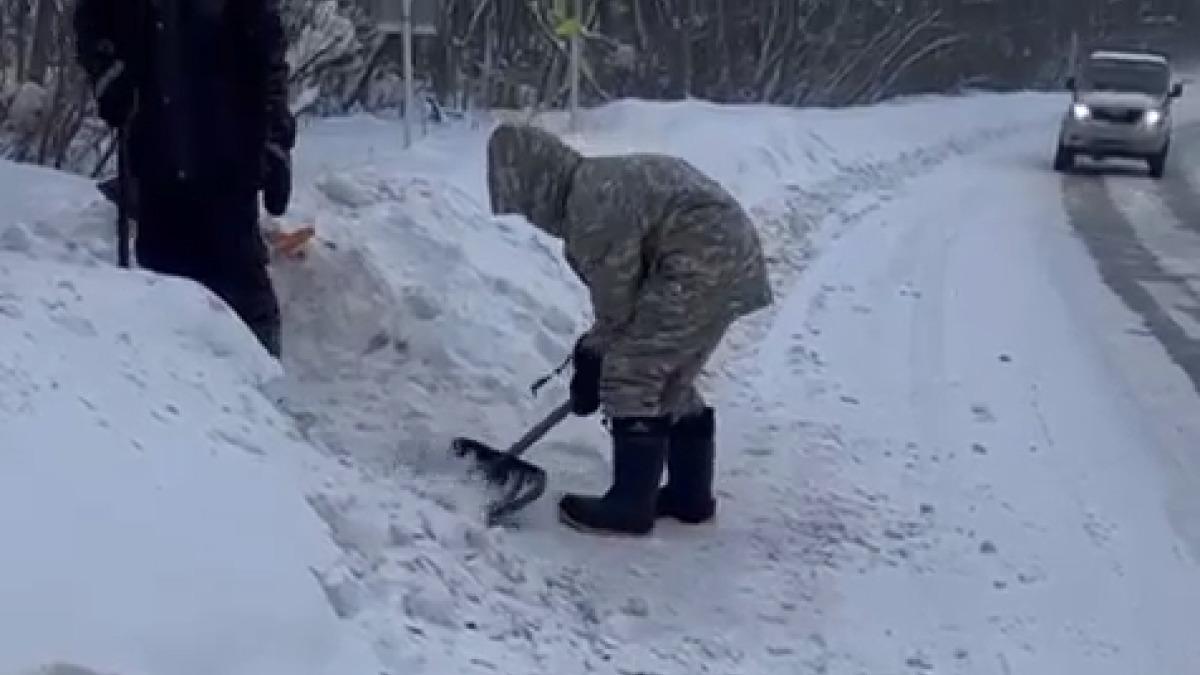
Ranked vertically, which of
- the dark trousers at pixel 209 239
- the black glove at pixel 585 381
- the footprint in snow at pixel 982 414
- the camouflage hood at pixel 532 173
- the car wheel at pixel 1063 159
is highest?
the camouflage hood at pixel 532 173

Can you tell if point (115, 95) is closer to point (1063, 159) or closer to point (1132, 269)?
point (1132, 269)

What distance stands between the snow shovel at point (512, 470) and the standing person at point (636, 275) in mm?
116

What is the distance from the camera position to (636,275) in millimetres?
6738

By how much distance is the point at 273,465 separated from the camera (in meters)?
5.53

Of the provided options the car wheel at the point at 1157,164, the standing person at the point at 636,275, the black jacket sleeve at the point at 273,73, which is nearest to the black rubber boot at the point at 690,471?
the standing person at the point at 636,275

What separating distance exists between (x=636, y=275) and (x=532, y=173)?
478 mm

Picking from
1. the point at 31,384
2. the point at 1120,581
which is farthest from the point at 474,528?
the point at 1120,581

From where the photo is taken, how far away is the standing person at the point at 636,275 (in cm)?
667

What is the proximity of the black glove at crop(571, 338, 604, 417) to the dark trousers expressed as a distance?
3.67ft

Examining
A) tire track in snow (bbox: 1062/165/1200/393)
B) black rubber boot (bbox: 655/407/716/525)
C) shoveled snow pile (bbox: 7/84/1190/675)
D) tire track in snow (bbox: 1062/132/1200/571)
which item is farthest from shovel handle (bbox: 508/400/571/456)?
tire track in snow (bbox: 1062/165/1200/393)

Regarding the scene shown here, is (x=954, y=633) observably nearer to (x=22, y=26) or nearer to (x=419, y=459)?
(x=419, y=459)

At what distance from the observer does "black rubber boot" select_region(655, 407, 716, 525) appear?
23.5 ft

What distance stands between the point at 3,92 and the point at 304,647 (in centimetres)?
848

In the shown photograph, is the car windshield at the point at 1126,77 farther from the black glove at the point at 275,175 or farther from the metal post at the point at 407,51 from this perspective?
the black glove at the point at 275,175
